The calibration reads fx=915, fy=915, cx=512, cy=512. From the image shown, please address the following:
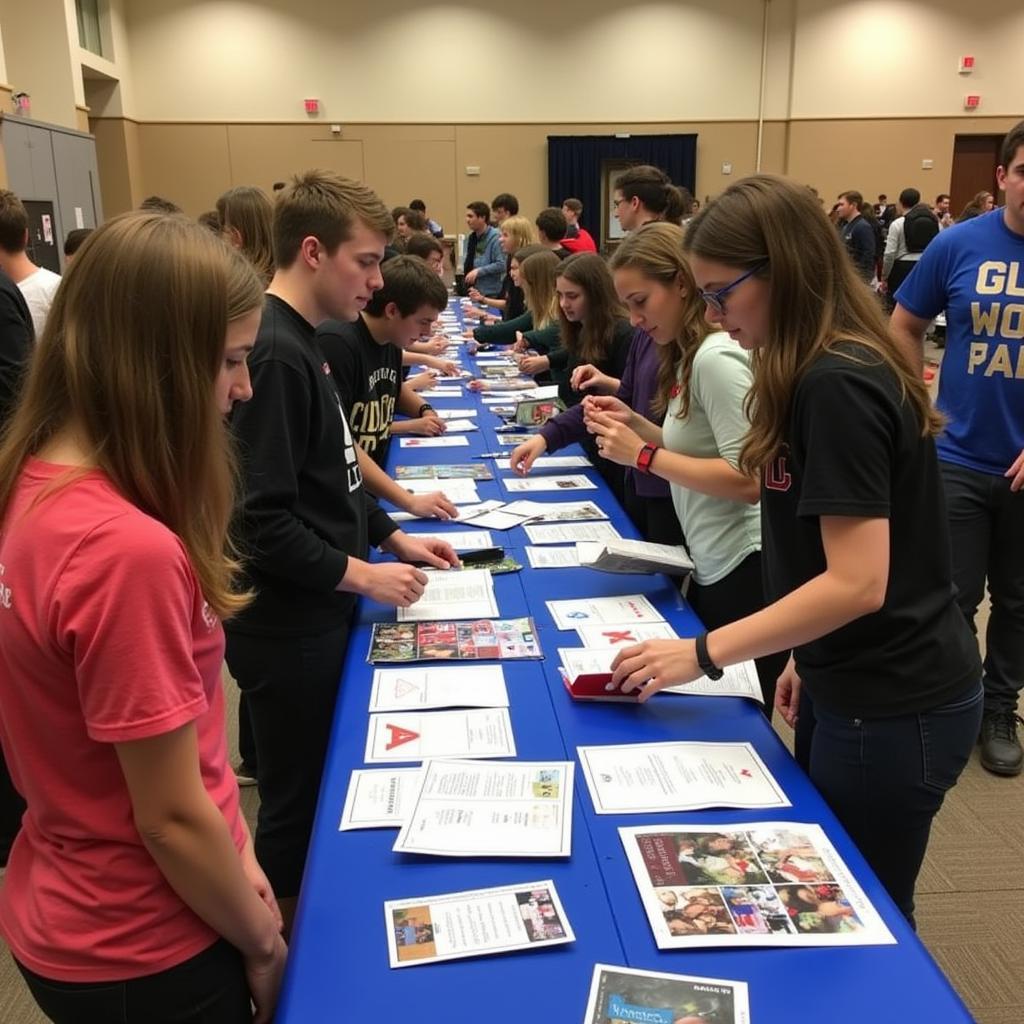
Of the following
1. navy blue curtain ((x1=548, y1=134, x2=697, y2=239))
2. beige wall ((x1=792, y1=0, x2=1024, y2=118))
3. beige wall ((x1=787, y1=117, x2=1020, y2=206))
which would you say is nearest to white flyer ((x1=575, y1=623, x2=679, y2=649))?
navy blue curtain ((x1=548, y1=134, x2=697, y2=239))

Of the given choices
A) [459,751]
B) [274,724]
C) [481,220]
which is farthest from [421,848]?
[481,220]

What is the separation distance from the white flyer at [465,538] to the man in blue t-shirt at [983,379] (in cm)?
118

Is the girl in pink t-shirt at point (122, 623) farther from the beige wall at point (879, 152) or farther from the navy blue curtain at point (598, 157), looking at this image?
the beige wall at point (879, 152)

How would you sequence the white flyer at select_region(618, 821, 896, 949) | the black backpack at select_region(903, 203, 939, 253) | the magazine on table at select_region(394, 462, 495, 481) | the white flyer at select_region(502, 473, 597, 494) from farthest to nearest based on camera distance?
Answer: 1. the black backpack at select_region(903, 203, 939, 253)
2. the magazine on table at select_region(394, 462, 495, 481)
3. the white flyer at select_region(502, 473, 597, 494)
4. the white flyer at select_region(618, 821, 896, 949)

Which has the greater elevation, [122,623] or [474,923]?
[122,623]

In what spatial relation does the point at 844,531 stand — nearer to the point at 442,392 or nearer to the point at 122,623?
the point at 122,623

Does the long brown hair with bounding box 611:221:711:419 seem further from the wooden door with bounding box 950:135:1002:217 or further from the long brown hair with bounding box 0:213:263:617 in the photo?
the wooden door with bounding box 950:135:1002:217

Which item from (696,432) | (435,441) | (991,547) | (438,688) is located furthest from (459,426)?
(438,688)

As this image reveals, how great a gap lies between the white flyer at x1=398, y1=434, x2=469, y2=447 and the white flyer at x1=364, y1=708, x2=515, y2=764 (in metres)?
2.07

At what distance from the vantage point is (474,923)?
104cm

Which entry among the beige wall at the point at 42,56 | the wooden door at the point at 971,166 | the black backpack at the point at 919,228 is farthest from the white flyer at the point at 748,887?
the wooden door at the point at 971,166

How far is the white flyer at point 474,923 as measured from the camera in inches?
39.6

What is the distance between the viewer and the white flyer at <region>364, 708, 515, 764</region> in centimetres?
139

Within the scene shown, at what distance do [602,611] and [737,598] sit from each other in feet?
0.98
